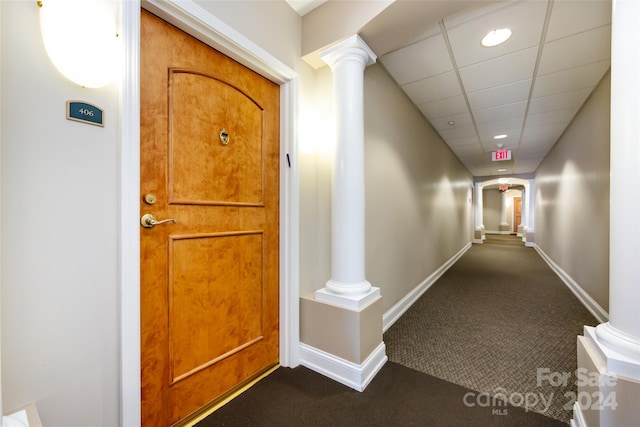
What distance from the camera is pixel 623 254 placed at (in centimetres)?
109

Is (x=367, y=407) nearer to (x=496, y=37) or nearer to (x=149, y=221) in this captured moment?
(x=149, y=221)

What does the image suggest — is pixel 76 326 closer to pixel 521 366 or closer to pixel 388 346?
pixel 388 346

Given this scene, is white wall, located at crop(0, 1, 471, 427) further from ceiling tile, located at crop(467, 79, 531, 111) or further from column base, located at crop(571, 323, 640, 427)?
ceiling tile, located at crop(467, 79, 531, 111)

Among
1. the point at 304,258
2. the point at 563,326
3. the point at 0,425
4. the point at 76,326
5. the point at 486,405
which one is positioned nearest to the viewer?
the point at 0,425

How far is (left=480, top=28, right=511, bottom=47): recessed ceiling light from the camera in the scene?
6.30ft

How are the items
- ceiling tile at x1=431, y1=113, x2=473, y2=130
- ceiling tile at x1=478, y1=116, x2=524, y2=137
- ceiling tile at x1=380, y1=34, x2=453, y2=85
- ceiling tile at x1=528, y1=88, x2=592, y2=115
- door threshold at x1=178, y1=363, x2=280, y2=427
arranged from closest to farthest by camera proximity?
door threshold at x1=178, y1=363, x2=280, y2=427, ceiling tile at x1=380, y1=34, x2=453, y2=85, ceiling tile at x1=528, y1=88, x2=592, y2=115, ceiling tile at x1=431, y1=113, x2=473, y2=130, ceiling tile at x1=478, y1=116, x2=524, y2=137

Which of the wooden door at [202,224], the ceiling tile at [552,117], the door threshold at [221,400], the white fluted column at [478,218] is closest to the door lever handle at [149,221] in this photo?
the wooden door at [202,224]

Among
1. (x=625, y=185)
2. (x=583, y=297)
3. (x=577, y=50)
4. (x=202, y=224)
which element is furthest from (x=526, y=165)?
(x=202, y=224)

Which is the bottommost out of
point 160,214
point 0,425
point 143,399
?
point 143,399

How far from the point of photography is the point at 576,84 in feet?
8.93

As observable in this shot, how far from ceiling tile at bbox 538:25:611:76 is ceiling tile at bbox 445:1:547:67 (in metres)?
0.23

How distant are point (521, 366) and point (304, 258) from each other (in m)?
1.77

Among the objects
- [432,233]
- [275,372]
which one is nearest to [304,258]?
[275,372]

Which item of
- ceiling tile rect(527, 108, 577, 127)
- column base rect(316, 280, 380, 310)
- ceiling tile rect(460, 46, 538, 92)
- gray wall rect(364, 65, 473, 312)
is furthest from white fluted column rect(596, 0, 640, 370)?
ceiling tile rect(527, 108, 577, 127)
